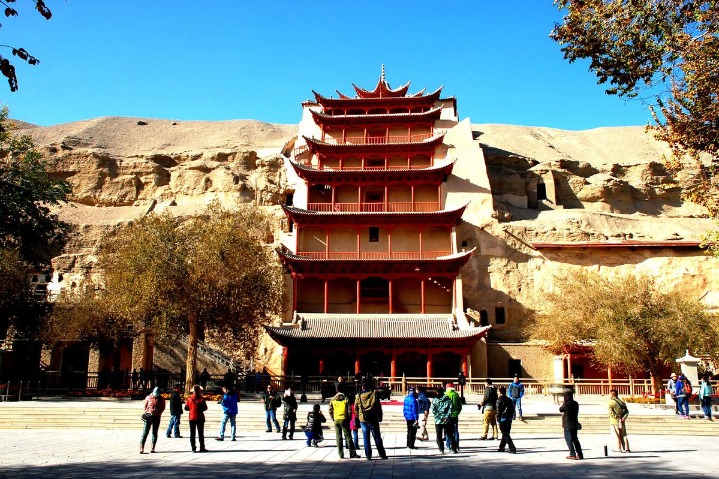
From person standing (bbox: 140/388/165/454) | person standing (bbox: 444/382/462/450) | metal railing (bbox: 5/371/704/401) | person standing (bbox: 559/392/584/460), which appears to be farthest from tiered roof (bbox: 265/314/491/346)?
person standing (bbox: 559/392/584/460)

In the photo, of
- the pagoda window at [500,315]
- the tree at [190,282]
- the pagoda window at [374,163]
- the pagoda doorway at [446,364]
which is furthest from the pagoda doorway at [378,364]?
the pagoda window at [374,163]

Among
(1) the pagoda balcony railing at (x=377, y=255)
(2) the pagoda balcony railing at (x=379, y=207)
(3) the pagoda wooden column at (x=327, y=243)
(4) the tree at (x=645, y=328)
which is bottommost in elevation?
(4) the tree at (x=645, y=328)

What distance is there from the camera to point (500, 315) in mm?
38844

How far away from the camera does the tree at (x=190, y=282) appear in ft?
83.1

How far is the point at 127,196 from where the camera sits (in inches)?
2188

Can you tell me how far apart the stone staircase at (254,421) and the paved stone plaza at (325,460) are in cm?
214

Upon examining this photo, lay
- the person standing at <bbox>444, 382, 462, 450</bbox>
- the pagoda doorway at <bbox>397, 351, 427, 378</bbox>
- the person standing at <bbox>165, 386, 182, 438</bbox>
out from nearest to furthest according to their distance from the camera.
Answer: the person standing at <bbox>444, 382, 462, 450</bbox>
the person standing at <bbox>165, 386, 182, 438</bbox>
the pagoda doorway at <bbox>397, 351, 427, 378</bbox>

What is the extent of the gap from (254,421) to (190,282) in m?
9.12

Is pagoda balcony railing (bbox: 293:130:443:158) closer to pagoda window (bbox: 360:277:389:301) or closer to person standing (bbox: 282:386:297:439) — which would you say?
pagoda window (bbox: 360:277:389:301)

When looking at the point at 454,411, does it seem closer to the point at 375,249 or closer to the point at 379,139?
the point at 375,249

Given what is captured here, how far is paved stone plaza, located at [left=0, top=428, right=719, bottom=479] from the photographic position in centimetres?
984

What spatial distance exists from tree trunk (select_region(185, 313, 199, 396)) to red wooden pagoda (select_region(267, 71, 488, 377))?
588cm

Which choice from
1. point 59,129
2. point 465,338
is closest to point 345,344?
point 465,338

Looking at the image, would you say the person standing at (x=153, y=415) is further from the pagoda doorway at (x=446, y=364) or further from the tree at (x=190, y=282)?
the pagoda doorway at (x=446, y=364)
